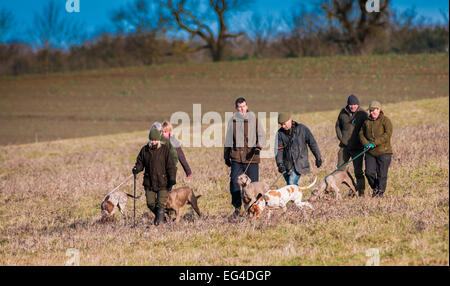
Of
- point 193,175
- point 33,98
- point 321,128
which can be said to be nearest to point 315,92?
point 321,128

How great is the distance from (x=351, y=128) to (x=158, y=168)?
447cm

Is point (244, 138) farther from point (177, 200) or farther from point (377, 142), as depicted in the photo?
point (377, 142)

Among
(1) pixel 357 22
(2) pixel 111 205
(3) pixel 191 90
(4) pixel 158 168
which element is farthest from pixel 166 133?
(1) pixel 357 22

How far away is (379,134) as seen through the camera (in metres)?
10.7

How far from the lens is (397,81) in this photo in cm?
4962

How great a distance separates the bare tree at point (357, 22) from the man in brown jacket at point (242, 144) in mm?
63061

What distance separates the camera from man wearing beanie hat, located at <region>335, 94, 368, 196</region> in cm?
1156

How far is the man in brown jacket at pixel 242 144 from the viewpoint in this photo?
10477 mm

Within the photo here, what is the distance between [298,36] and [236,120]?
69.7 m

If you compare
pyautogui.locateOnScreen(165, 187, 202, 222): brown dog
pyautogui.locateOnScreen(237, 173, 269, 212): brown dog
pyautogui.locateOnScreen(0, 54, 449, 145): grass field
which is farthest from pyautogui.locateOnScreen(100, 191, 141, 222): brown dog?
pyautogui.locateOnScreen(0, 54, 449, 145): grass field

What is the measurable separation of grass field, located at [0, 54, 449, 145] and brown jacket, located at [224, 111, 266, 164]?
25.2 metres

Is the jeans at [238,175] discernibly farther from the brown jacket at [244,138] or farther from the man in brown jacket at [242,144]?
the brown jacket at [244,138]

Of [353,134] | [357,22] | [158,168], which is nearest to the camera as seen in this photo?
[158,168]
